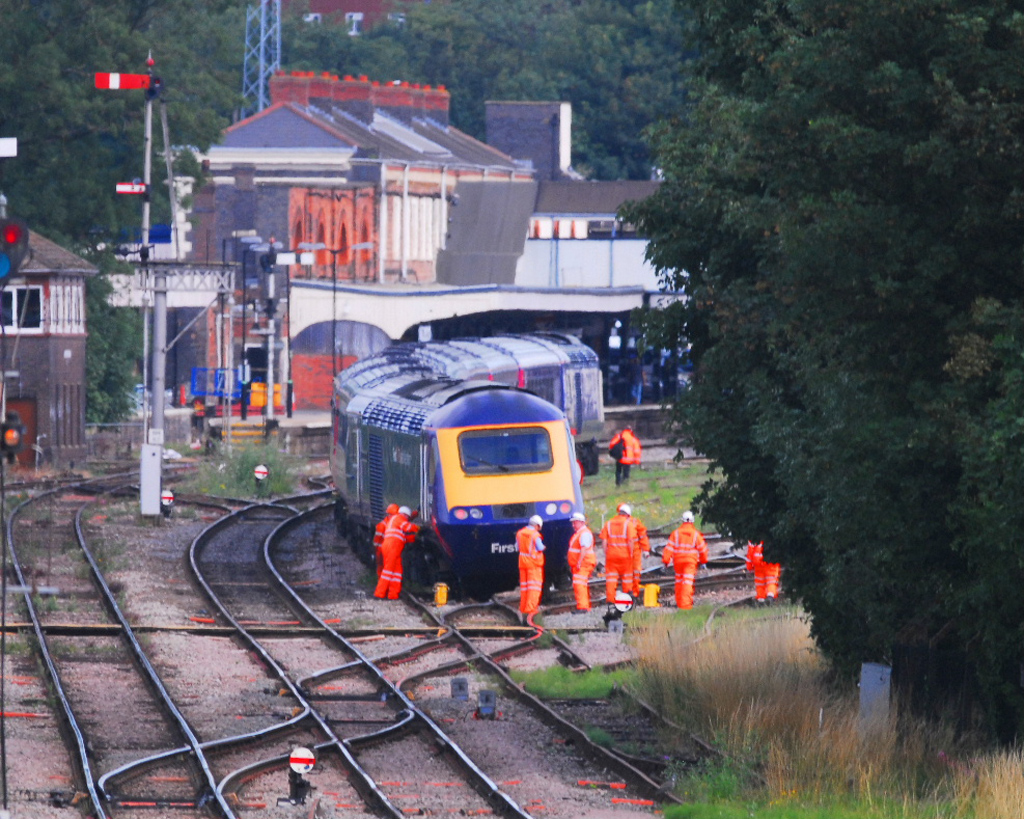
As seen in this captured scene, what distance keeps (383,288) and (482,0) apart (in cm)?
5096

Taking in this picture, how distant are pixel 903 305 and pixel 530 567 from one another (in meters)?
10.0

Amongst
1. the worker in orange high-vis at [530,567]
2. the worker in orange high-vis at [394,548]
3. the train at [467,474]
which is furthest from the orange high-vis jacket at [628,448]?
the worker in orange high-vis at [530,567]

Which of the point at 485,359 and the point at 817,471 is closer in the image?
the point at 817,471

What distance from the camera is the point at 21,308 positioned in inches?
1832

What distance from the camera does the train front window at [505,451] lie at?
24375 mm

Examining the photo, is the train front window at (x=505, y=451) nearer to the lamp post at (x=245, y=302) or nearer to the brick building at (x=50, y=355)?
the brick building at (x=50, y=355)

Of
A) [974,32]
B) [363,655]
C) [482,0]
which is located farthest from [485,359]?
[482,0]

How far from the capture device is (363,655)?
66.2 feet

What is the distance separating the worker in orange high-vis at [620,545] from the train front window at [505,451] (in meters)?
1.51

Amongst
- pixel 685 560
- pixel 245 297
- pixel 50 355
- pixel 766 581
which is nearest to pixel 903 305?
pixel 685 560

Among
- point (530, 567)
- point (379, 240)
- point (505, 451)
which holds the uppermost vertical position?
point (379, 240)

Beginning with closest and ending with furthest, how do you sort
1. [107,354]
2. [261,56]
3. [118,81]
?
1. [118,81]
2. [107,354]
3. [261,56]

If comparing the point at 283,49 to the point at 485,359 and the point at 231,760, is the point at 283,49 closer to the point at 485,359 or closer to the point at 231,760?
the point at 485,359

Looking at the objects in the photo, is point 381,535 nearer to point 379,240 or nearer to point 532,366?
point 532,366
